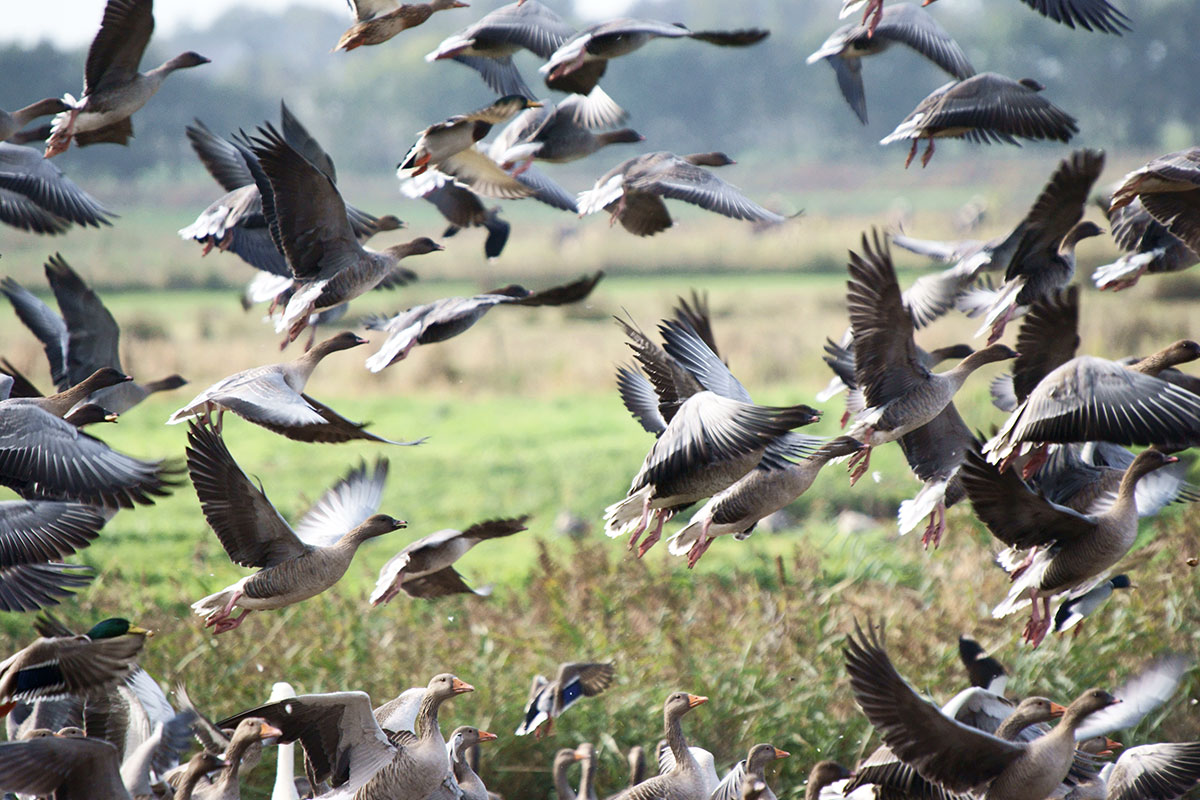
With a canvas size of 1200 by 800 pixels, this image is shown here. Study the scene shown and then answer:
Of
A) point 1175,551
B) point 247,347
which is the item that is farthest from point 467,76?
point 1175,551

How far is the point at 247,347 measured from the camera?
21.0 m

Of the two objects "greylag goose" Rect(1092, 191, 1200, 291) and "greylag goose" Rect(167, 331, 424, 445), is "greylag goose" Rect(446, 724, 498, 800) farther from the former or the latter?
"greylag goose" Rect(1092, 191, 1200, 291)

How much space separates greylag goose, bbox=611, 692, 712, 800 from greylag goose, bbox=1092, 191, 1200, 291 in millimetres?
2579

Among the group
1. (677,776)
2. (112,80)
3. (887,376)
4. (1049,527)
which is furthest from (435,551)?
(112,80)

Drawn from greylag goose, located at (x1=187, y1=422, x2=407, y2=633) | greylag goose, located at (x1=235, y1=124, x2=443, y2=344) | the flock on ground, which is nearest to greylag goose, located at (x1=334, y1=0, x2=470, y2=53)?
the flock on ground

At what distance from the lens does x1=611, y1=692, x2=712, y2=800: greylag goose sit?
219 inches

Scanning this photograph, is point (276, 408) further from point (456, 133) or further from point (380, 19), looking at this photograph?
point (380, 19)

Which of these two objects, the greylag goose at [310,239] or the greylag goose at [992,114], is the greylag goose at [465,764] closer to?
the greylag goose at [310,239]

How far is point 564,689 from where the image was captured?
256 inches

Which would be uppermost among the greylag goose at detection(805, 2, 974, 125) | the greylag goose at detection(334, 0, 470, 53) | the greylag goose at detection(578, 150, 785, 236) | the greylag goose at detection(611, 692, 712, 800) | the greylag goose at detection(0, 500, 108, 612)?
the greylag goose at detection(334, 0, 470, 53)

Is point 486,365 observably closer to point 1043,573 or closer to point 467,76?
point 1043,573

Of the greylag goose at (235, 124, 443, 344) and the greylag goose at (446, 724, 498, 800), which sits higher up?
the greylag goose at (235, 124, 443, 344)

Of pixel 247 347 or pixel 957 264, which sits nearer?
pixel 957 264

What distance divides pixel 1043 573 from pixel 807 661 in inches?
125
